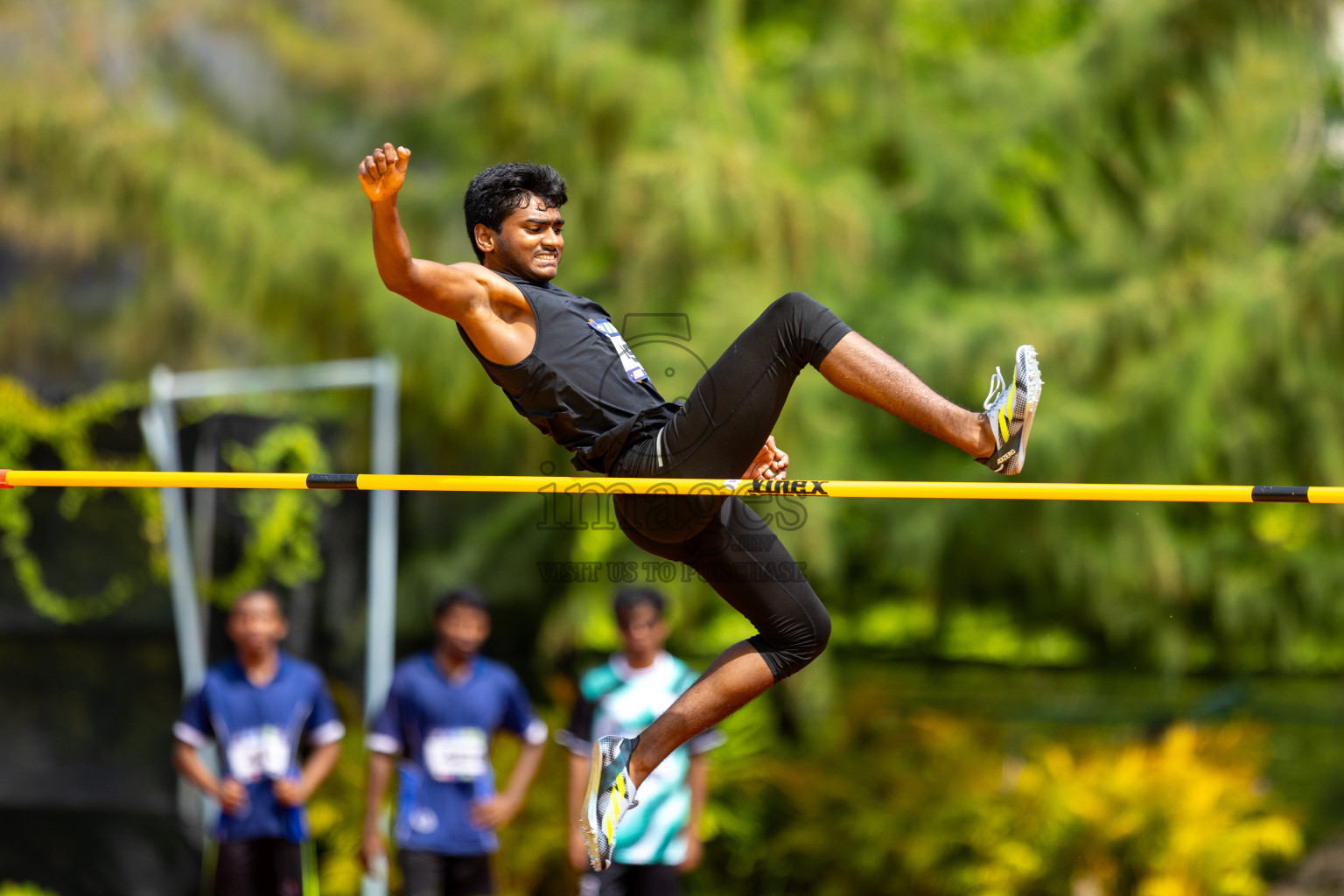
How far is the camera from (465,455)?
7.55m

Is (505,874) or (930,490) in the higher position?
(930,490)

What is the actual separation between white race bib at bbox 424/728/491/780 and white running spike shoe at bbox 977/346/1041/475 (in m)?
3.03

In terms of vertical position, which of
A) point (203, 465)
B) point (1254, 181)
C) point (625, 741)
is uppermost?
point (1254, 181)

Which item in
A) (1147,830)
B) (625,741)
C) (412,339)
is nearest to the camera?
(625,741)

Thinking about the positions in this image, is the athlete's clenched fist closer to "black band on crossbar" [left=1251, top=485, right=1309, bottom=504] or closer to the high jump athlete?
the high jump athlete

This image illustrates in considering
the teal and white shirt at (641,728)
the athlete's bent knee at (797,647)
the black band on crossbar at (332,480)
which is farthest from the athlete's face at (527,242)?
the teal and white shirt at (641,728)

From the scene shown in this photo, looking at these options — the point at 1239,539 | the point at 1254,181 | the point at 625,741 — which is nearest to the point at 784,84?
the point at 1254,181

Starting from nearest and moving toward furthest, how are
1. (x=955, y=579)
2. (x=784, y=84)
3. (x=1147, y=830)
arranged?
(x=1147, y=830)
(x=955, y=579)
(x=784, y=84)

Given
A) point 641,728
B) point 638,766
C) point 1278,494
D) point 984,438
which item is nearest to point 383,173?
point 984,438

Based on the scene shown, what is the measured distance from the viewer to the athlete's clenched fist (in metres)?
3.21

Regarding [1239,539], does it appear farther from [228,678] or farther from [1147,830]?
[228,678]

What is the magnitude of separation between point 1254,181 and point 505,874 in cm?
584

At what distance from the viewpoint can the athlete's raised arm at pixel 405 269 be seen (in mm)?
3217

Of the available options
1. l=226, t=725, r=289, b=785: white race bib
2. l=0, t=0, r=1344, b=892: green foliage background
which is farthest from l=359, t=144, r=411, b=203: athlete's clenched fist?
l=0, t=0, r=1344, b=892: green foliage background
